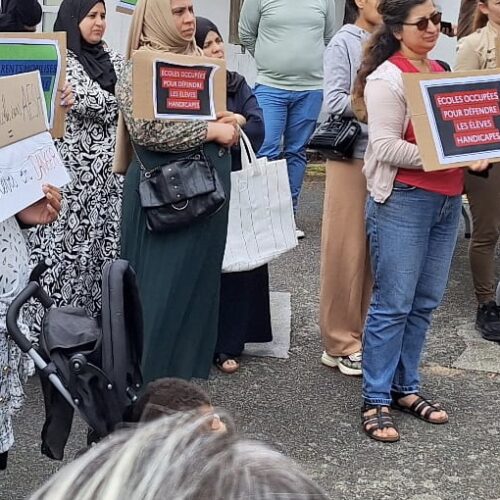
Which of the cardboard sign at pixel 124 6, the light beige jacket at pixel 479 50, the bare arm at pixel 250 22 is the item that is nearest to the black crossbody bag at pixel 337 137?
the light beige jacket at pixel 479 50

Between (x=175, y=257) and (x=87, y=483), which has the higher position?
(x=87, y=483)

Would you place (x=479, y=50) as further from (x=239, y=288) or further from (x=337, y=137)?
(x=239, y=288)

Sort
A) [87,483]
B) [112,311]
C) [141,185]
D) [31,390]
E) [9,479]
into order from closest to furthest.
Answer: [87,483] → [112,311] → [9,479] → [141,185] → [31,390]

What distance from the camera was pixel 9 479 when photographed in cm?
358

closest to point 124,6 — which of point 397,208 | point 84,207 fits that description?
point 84,207

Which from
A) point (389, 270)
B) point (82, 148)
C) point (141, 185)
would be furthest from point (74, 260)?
point (389, 270)

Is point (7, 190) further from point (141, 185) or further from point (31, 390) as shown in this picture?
point (31, 390)

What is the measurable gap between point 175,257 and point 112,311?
1668 mm

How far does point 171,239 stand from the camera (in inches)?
156

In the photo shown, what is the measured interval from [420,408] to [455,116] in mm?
1251

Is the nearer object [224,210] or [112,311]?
[112,311]

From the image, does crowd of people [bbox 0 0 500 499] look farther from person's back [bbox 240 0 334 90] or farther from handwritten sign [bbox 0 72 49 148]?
person's back [bbox 240 0 334 90]

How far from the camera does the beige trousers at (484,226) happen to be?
5273 mm

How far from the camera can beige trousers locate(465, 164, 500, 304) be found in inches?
208
